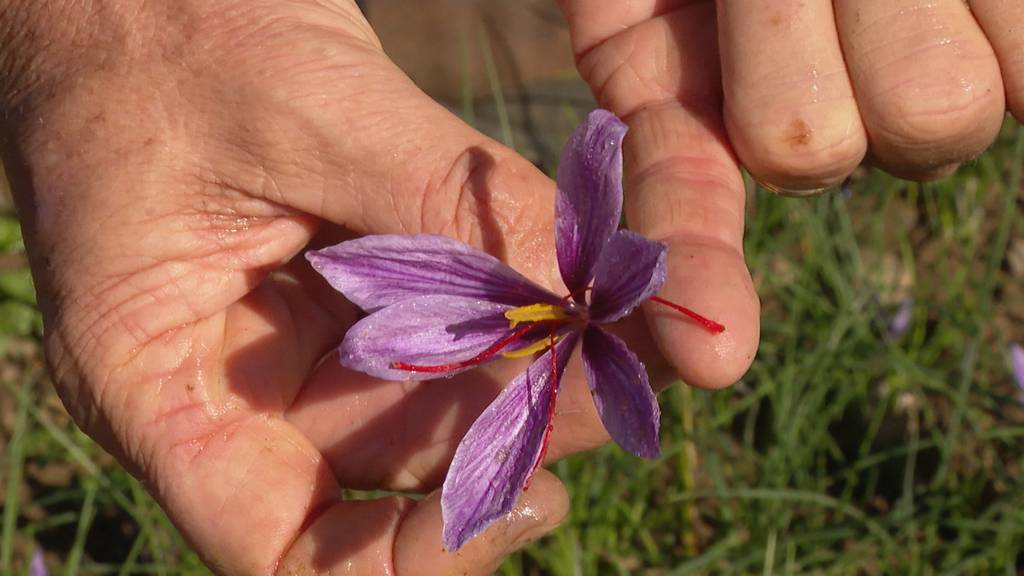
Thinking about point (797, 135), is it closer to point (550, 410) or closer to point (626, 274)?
point (626, 274)

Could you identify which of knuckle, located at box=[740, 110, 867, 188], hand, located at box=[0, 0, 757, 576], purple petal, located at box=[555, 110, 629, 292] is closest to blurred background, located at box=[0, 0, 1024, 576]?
hand, located at box=[0, 0, 757, 576]

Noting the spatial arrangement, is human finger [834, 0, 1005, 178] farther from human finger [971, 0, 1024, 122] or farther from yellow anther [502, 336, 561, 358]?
yellow anther [502, 336, 561, 358]

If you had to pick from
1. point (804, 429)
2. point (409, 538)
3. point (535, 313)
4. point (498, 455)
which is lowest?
point (804, 429)

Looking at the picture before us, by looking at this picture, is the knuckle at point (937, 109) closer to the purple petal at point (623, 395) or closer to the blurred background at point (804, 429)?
the purple petal at point (623, 395)

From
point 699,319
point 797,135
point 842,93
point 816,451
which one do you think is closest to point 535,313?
point 699,319

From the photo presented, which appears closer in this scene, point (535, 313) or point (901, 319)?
point (535, 313)

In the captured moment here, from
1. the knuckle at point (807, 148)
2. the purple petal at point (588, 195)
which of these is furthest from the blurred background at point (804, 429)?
the purple petal at point (588, 195)
